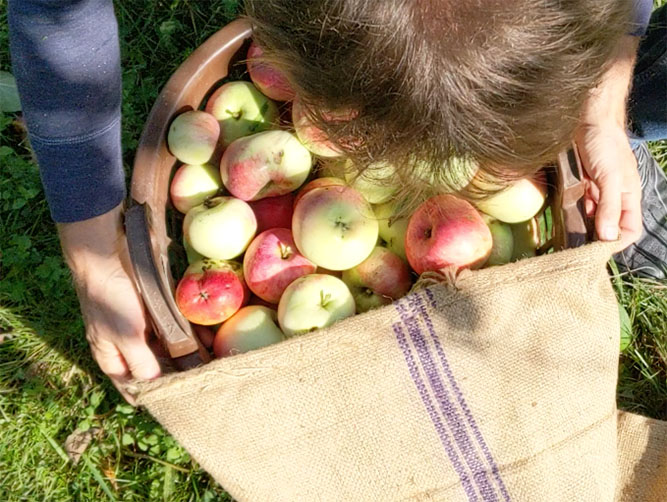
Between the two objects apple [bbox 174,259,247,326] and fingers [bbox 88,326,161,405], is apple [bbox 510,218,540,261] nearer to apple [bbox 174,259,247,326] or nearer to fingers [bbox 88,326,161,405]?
apple [bbox 174,259,247,326]

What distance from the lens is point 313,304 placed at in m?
1.60

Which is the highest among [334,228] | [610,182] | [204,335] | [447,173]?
[447,173]

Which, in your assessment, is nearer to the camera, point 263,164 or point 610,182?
point 610,182

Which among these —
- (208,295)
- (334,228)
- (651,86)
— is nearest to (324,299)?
(334,228)

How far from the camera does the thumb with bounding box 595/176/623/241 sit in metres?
1.54

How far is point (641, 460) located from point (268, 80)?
4.85 ft

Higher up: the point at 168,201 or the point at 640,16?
the point at 640,16

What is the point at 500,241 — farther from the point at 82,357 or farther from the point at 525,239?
the point at 82,357

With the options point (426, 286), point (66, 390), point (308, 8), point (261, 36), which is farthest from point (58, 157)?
point (66, 390)

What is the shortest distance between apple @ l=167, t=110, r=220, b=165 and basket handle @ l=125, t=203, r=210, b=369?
404 millimetres

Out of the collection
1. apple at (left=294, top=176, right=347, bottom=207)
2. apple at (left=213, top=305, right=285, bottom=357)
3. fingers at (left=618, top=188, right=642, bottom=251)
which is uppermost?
fingers at (left=618, top=188, right=642, bottom=251)

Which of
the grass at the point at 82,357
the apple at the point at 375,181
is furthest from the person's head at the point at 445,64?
the grass at the point at 82,357

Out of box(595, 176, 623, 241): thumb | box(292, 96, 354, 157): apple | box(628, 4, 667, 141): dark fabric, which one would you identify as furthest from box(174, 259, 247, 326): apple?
box(628, 4, 667, 141): dark fabric

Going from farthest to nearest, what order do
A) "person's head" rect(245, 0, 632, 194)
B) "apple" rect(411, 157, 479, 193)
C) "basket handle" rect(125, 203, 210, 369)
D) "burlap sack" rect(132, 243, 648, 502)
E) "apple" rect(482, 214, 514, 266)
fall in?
"apple" rect(482, 214, 514, 266) < "burlap sack" rect(132, 243, 648, 502) < "basket handle" rect(125, 203, 210, 369) < "apple" rect(411, 157, 479, 193) < "person's head" rect(245, 0, 632, 194)
